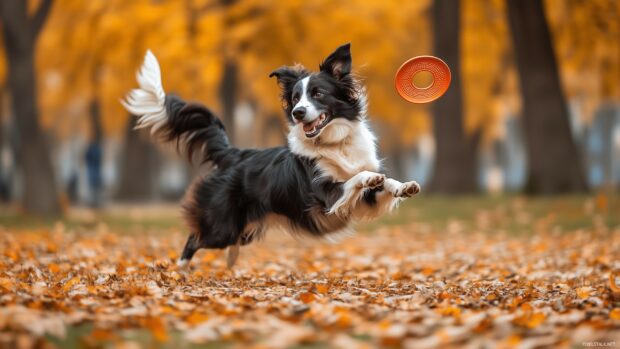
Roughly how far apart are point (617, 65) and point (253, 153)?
16.5 m

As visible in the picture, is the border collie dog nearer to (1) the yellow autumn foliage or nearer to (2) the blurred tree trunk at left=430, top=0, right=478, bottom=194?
(1) the yellow autumn foliage

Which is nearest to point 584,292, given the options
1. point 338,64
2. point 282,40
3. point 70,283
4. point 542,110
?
point 338,64

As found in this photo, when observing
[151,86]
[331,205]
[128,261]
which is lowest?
[128,261]

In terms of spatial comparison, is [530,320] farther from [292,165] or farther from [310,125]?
[292,165]

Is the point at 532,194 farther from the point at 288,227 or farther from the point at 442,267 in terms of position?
the point at 288,227

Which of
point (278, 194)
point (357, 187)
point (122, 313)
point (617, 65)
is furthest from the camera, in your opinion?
point (617, 65)

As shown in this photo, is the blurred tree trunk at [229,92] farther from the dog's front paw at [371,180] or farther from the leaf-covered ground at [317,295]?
the dog's front paw at [371,180]

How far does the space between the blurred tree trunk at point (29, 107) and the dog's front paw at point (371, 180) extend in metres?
→ 11.3

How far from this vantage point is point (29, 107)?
16.1 metres

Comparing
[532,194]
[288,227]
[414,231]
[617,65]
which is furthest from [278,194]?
[617,65]

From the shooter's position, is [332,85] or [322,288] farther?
[332,85]

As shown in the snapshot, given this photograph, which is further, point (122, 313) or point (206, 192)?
point (206, 192)

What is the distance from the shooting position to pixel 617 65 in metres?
21.3

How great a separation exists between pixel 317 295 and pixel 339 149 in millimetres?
1735
